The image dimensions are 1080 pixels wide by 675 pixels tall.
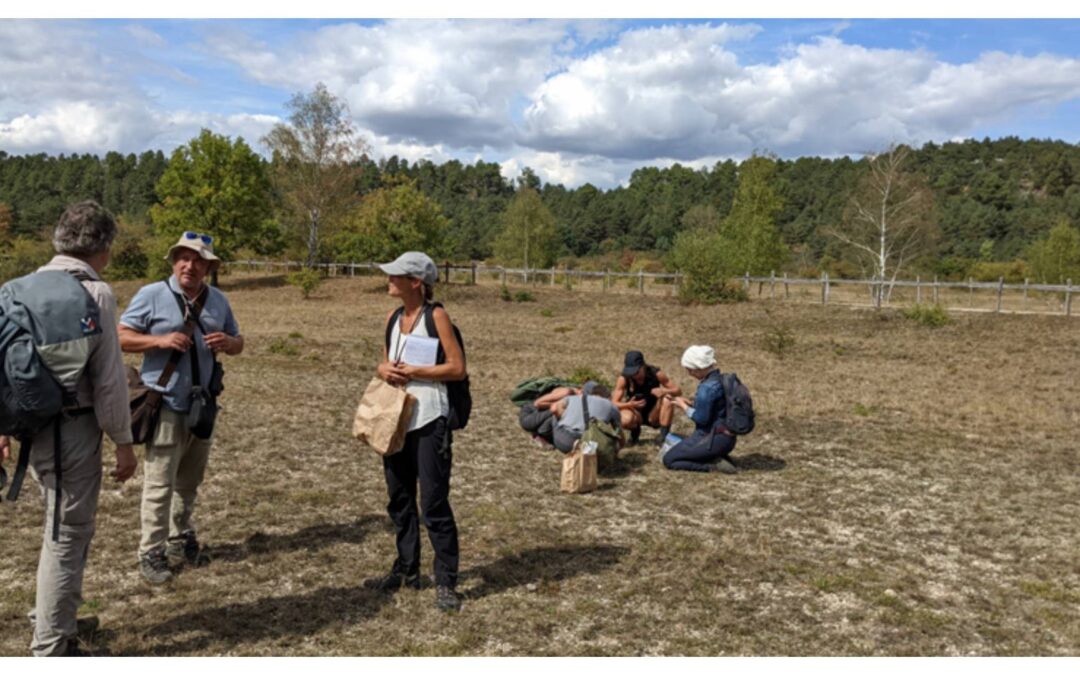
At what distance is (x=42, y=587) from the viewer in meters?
3.50

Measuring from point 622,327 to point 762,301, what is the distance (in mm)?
8214

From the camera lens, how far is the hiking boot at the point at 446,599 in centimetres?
443

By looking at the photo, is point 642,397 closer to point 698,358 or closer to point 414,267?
point 698,358

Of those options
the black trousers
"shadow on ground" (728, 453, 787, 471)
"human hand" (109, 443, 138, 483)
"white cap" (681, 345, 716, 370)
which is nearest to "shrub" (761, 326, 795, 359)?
"shadow on ground" (728, 453, 787, 471)

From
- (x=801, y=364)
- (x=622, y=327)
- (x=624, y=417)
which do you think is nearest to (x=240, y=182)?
(x=622, y=327)

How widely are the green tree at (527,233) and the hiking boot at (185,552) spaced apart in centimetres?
5804

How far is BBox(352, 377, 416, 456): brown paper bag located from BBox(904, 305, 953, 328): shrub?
2406 cm

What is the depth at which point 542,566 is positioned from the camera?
531 centimetres

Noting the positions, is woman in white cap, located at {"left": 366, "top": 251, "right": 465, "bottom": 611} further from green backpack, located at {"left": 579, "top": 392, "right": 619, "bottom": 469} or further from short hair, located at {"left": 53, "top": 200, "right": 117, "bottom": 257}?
→ green backpack, located at {"left": 579, "top": 392, "right": 619, "bottom": 469}

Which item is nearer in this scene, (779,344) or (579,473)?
(579,473)

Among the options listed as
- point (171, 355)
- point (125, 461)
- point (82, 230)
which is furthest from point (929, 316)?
point (82, 230)

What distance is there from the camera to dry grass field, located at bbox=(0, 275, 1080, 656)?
4246mm

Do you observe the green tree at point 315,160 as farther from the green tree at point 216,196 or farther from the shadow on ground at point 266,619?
the shadow on ground at point 266,619

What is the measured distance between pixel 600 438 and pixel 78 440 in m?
4.95
